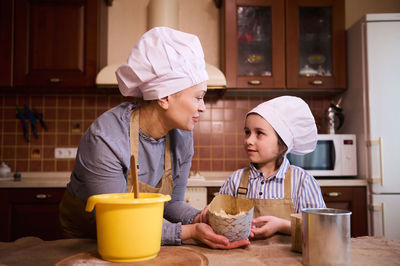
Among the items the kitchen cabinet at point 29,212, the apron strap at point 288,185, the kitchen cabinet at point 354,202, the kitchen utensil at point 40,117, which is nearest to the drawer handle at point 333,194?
the kitchen cabinet at point 354,202

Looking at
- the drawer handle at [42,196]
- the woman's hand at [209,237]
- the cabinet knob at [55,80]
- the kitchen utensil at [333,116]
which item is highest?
the cabinet knob at [55,80]

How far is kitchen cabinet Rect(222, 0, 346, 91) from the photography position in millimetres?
2699

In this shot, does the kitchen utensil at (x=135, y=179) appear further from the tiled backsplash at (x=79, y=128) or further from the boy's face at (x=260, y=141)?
the tiled backsplash at (x=79, y=128)

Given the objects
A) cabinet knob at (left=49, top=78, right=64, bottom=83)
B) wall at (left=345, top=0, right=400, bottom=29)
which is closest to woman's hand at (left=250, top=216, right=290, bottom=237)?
cabinet knob at (left=49, top=78, right=64, bottom=83)

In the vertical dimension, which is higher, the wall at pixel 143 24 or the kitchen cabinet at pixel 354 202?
the wall at pixel 143 24

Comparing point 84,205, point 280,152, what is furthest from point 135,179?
point 280,152

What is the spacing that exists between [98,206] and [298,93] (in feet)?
8.13

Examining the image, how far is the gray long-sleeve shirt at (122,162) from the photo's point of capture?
1004 mm

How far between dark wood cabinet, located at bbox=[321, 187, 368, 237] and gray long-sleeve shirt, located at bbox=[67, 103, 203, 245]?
1.52 metres

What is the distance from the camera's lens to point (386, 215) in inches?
95.5

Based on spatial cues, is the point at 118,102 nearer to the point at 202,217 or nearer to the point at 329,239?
the point at 202,217

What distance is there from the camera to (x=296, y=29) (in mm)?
2713

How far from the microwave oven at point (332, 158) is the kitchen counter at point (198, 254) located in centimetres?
161

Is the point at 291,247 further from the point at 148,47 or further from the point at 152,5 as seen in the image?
the point at 152,5
